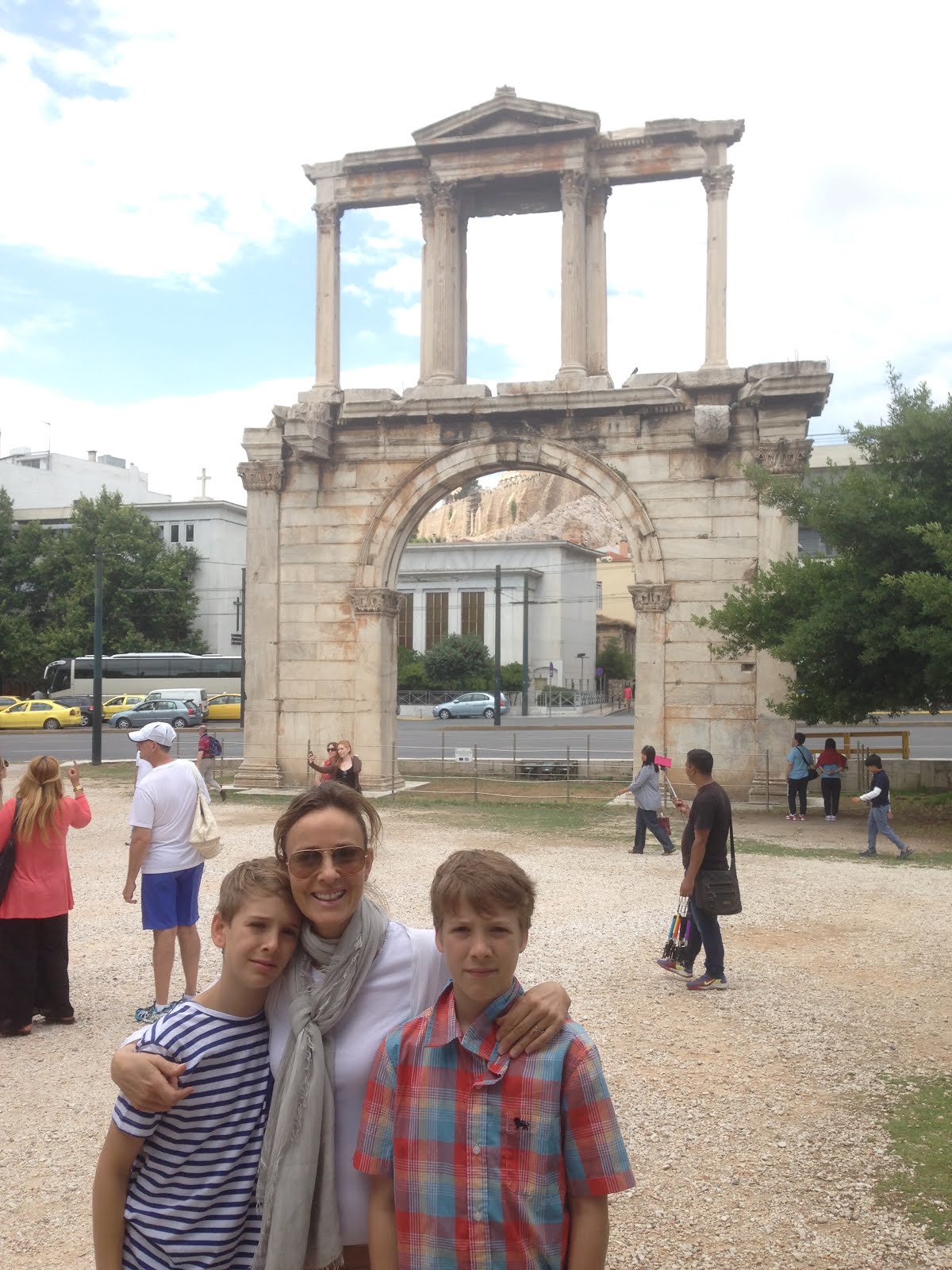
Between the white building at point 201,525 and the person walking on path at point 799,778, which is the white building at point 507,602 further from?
the person walking on path at point 799,778

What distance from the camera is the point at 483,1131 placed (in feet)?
8.13

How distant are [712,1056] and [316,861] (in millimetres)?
4810

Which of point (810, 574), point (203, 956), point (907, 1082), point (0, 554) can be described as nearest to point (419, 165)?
point (810, 574)

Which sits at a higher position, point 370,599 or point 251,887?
point 370,599

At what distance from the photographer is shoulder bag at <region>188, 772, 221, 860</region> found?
722 cm

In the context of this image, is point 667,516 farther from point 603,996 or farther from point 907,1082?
point 907,1082

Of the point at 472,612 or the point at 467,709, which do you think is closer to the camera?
the point at 467,709

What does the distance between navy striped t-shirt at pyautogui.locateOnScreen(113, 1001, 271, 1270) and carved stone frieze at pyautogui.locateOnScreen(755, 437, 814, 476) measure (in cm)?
1754

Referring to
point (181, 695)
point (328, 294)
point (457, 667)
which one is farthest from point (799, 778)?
point (457, 667)

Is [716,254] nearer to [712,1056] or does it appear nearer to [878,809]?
[878,809]

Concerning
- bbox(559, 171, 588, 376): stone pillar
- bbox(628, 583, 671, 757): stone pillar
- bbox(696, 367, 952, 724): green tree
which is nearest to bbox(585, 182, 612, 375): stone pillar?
bbox(559, 171, 588, 376): stone pillar

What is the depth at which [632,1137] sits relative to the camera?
550 cm

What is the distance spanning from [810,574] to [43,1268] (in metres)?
14.6

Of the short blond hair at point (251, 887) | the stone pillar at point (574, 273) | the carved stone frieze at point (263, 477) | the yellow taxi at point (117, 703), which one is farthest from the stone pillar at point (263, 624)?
the yellow taxi at point (117, 703)
